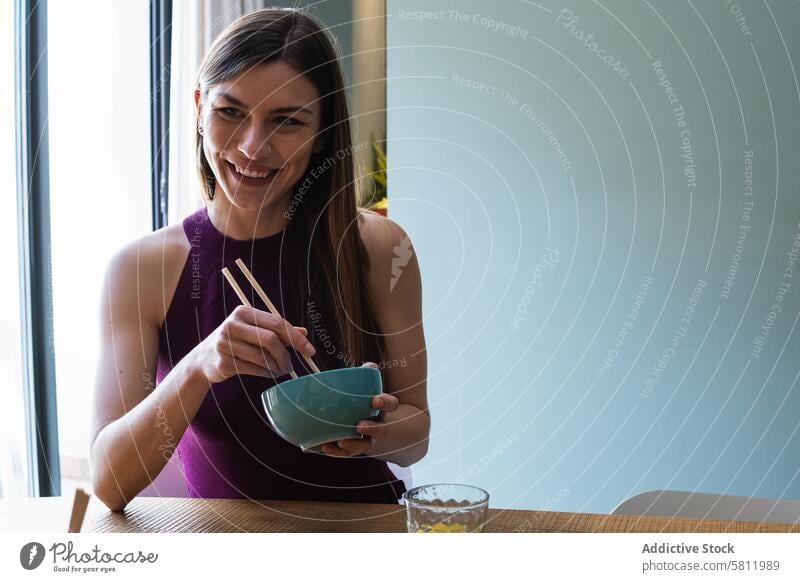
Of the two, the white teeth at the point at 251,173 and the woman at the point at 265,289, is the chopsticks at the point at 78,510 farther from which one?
the white teeth at the point at 251,173

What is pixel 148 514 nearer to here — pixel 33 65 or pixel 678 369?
pixel 33 65

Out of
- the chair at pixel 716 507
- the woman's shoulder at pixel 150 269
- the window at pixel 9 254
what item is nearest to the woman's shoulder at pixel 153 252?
the woman's shoulder at pixel 150 269

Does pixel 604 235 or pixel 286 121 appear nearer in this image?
pixel 286 121

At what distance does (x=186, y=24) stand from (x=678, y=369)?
60cm

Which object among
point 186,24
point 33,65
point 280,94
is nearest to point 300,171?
point 280,94

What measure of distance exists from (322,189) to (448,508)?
0.90ft

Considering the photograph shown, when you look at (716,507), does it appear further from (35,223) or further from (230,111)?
(35,223)

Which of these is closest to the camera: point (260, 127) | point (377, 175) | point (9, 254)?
point (260, 127)

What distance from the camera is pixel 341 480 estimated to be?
66 cm

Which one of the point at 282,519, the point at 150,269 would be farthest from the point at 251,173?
the point at 282,519

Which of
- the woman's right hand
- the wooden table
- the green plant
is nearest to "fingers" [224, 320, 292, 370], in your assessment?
the woman's right hand

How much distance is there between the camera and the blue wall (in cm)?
88

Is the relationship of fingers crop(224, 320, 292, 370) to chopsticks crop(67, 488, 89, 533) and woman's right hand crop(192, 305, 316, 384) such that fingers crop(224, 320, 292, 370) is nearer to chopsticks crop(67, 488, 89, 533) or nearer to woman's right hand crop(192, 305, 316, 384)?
woman's right hand crop(192, 305, 316, 384)

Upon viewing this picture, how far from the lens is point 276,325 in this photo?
0.49 meters
